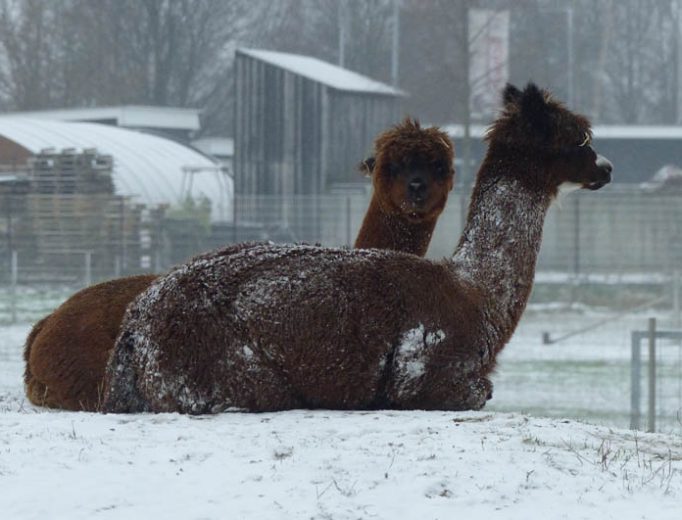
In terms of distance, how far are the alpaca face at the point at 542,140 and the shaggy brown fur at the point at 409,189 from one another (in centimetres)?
118

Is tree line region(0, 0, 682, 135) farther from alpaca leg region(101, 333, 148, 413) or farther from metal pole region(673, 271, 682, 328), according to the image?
alpaca leg region(101, 333, 148, 413)

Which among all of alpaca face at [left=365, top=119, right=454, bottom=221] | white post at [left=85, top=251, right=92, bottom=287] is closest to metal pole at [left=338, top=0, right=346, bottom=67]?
white post at [left=85, top=251, right=92, bottom=287]

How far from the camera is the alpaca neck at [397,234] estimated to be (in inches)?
354

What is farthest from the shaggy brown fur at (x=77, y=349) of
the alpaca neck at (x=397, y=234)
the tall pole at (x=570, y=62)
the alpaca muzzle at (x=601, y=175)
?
the tall pole at (x=570, y=62)

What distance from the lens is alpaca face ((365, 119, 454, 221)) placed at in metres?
8.88

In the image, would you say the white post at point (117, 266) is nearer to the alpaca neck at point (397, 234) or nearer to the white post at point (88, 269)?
the white post at point (88, 269)

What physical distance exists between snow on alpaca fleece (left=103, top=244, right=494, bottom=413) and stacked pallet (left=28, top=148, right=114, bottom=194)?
2773 cm

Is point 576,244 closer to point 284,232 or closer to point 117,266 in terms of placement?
point 284,232

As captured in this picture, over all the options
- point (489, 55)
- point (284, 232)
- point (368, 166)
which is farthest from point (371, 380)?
point (489, 55)

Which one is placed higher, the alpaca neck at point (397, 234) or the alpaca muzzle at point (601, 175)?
the alpaca muzzle at point (601, 175)

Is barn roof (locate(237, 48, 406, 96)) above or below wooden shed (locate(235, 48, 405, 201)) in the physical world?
above

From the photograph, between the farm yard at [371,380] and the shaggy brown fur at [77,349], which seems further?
the shaggy brown fur at [77,349]

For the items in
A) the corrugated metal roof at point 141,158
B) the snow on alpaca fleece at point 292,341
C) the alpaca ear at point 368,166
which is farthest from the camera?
the corrugated metal roof at point 141,158

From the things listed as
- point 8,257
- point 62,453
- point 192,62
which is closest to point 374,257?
point 62,453
